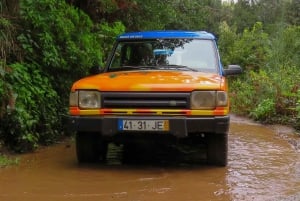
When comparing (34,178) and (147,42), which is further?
(147,42)

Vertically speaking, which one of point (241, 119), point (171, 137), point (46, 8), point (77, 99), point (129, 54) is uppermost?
point (46, 8)

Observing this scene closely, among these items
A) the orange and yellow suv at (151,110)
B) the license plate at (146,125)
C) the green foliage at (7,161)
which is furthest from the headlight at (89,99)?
the green foliage at (7,161)

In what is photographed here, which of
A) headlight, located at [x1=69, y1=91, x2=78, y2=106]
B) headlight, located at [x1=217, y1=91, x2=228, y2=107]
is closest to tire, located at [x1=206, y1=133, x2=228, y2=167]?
headlight, located at [x1=217, y1=91, x2=228, y2=107]

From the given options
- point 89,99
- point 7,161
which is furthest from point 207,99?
point 7,161

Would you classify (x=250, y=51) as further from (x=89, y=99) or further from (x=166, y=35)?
(x=89, y=99)

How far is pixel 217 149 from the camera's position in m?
6.45

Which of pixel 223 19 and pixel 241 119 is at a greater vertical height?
pixel 223 19

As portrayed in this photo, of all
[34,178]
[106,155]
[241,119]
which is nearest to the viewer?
[34,178]

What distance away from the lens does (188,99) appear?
5.95 m

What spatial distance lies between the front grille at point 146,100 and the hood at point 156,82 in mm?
62

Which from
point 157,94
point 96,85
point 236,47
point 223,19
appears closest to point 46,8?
point 96,85

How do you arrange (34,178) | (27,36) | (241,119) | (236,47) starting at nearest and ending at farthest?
(34,178) → (27,36) → (241,119) → (236,47)

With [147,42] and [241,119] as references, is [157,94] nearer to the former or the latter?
[147,42]

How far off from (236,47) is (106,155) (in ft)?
59.2
